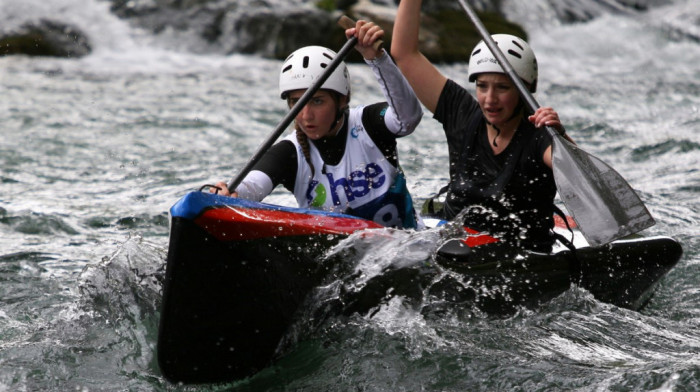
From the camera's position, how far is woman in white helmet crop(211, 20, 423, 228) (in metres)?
4.66

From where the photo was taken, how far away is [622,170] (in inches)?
354

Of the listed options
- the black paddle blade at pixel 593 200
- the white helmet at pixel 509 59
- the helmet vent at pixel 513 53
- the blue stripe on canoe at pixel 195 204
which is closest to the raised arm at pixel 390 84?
the white helmet at pixel 509 59

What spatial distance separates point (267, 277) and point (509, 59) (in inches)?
73.3

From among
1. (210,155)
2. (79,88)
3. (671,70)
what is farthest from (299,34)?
(671,70)

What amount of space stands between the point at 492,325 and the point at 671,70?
11.4 m

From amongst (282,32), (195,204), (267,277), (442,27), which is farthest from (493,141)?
(442,27)

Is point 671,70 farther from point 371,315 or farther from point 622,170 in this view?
point 371,315

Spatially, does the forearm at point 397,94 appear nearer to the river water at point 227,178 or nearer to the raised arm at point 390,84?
the raised arm at point 390,84

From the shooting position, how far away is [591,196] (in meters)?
4.23

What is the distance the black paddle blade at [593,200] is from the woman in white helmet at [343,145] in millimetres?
911

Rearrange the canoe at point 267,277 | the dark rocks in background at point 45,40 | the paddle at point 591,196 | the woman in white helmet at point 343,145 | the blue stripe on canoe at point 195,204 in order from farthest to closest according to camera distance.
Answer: the dark rocks in background at point 45,40, the woman in white helmet at point 343,145, the paddle at point 591,196, the canoe at point 267,277, the blue stripe on canoe at point 195,204

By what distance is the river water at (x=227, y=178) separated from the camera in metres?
4.12

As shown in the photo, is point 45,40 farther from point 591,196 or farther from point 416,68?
point 591,196

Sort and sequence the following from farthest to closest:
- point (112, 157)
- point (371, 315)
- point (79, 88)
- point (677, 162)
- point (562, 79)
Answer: point (562, 79)
point (79, 88)
point (112, 157)
point (677, 162)
point (371, 315)
